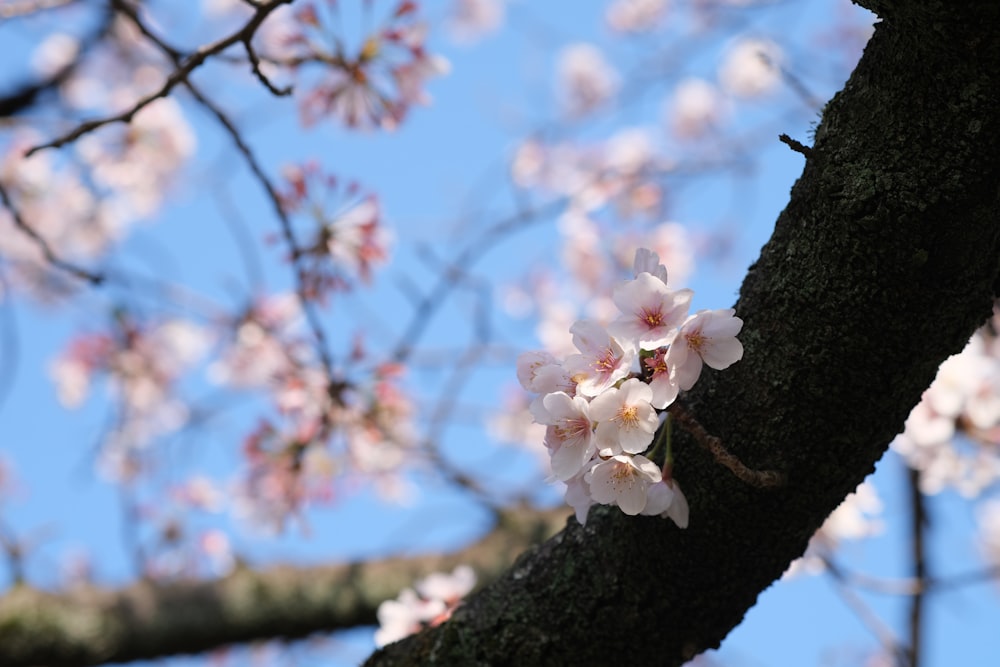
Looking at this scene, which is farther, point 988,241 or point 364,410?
point 364,410

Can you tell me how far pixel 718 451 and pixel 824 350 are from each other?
0.17 m

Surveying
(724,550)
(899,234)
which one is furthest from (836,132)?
(724,550)

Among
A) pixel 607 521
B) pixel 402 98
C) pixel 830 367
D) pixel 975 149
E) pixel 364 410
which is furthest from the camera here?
pixel 364 410

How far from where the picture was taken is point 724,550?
3.55 feet

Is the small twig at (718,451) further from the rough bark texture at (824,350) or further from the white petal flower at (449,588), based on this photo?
the white petal flower at (449,588)

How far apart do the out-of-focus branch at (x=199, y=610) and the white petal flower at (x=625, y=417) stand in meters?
1.81

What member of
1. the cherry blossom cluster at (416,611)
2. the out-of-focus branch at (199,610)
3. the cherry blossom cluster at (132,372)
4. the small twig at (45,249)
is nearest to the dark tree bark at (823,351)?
the cherry blossom cluster at (416,611)

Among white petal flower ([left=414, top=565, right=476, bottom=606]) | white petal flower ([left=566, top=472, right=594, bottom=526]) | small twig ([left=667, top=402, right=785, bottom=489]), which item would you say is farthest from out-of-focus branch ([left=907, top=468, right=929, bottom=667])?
white petal flower ([left=566, top=472, right=594, bottom=526])

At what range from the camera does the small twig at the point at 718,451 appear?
3.10 ft

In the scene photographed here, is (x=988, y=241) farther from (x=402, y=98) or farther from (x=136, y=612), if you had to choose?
(x=136, y=612)

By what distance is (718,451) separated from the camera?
3.16 feet

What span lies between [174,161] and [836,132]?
234 inches

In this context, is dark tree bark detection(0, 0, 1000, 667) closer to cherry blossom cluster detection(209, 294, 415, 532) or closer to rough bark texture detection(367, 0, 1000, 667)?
rough bark texture detection(367, 0, 1000, 667)

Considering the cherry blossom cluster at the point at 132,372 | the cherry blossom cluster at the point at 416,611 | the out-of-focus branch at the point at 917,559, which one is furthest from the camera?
the cherry blossom cluster at the point at 132,372
